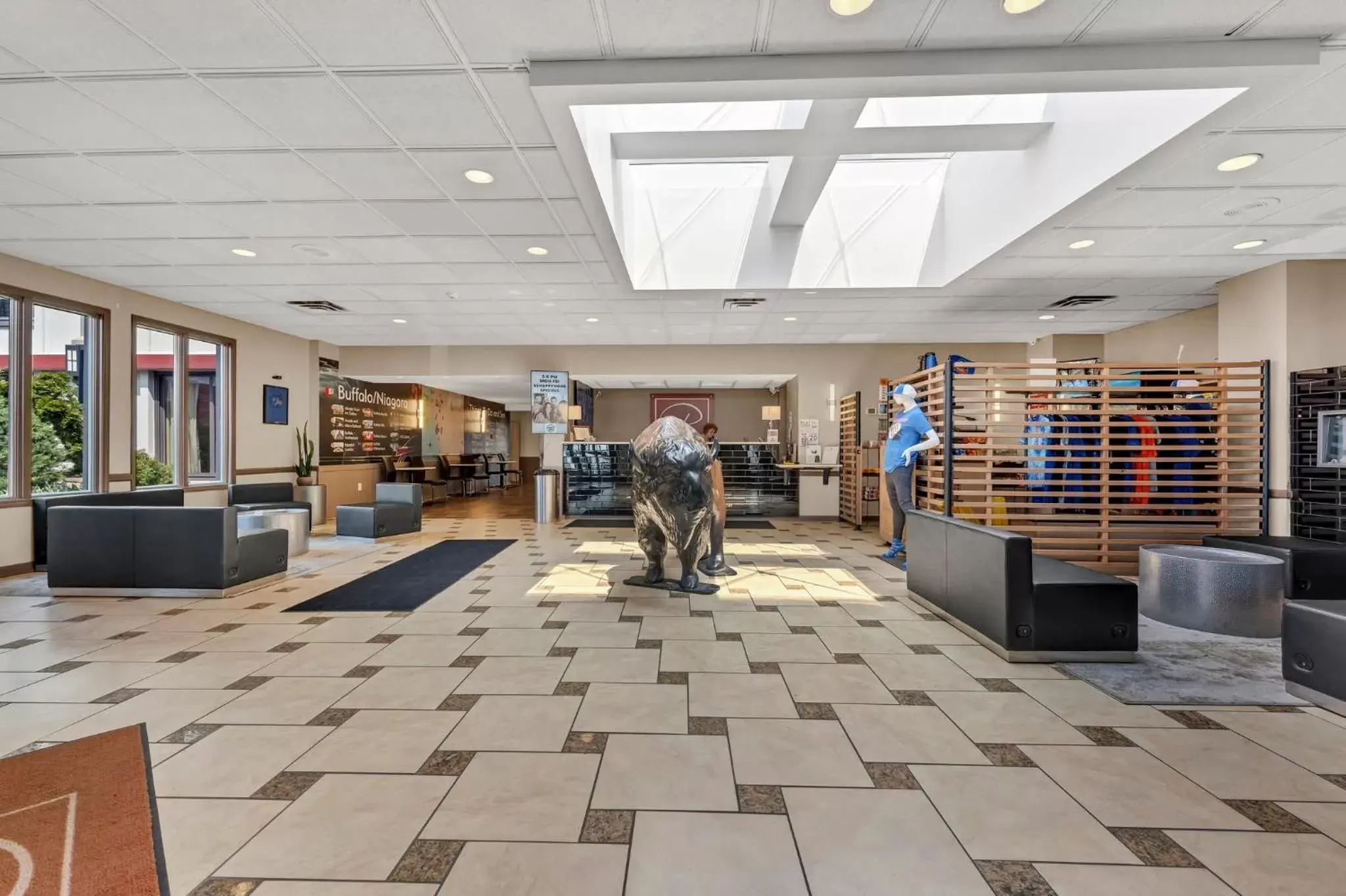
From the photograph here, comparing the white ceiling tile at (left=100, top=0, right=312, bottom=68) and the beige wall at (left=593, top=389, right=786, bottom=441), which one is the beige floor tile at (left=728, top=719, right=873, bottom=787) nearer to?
the white ceiling tile at (left=100, top=0, right=312, bottom=68)

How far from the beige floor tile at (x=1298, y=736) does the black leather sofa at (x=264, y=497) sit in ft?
28.5

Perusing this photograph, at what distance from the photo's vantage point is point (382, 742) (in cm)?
247

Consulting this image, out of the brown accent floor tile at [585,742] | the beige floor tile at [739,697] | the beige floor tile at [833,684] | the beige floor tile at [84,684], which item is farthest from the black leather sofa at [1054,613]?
the beige floor tile at [84,684]

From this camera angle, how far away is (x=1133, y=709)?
2.81 metres

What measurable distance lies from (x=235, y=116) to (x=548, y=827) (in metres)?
4.20

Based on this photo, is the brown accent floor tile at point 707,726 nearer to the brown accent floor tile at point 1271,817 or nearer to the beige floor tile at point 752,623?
the beige floor tile at point 752,623

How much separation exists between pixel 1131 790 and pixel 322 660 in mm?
4046

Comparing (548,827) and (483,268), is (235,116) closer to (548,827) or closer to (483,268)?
(483,268)

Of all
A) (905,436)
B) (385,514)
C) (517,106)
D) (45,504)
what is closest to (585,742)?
(517,106)

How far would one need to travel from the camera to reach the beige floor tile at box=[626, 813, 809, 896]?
1.66 m

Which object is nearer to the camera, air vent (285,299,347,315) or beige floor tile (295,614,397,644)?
beige floor tile (295,614,397,644)

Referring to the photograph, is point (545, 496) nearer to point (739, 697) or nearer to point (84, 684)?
point (84, 684)

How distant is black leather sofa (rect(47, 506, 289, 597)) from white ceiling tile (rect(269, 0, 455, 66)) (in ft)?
12.5

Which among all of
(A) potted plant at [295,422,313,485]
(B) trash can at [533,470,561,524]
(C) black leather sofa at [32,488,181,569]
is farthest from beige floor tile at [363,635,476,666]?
(A) potted plant at [295,422,313,485]
